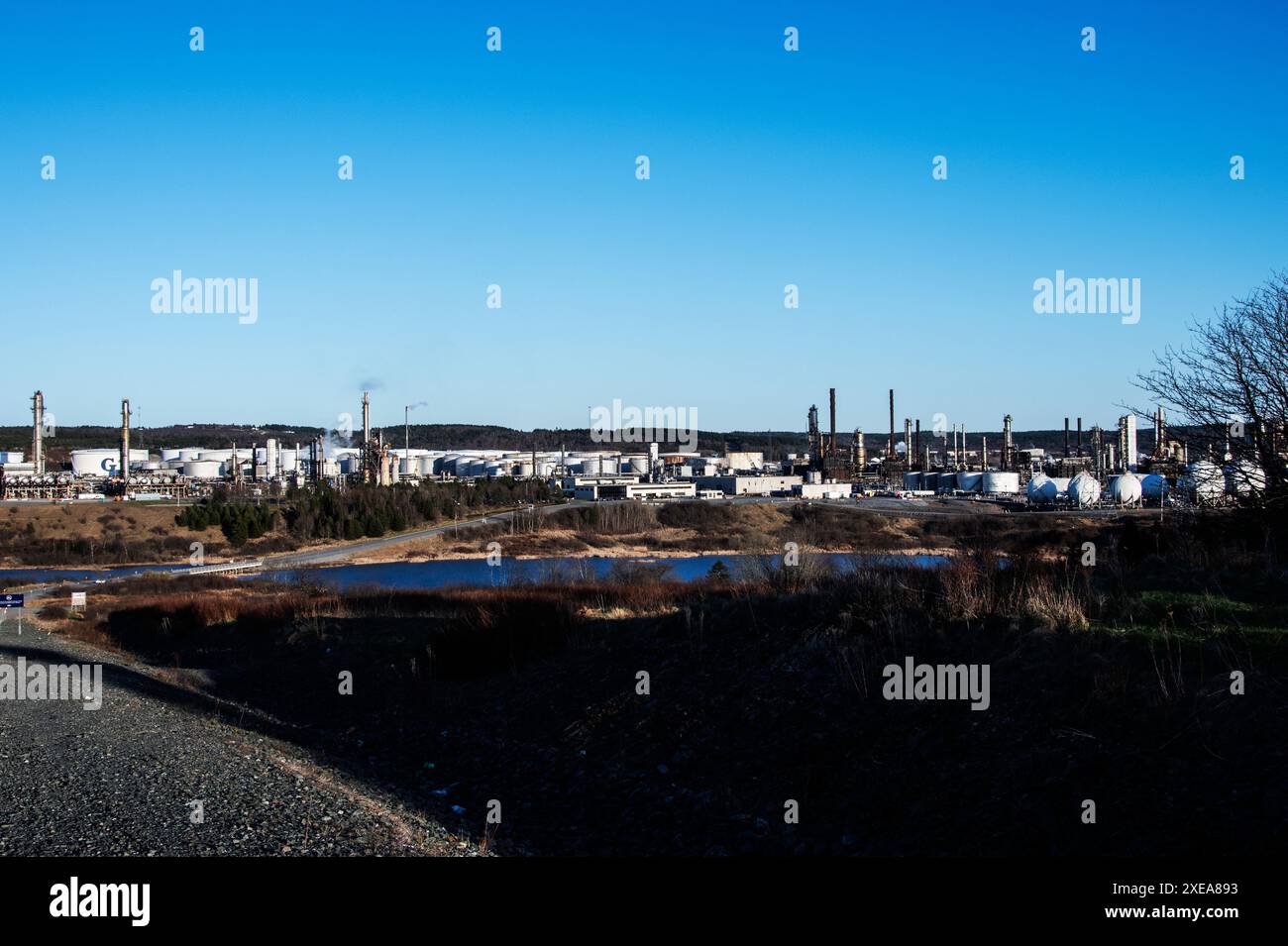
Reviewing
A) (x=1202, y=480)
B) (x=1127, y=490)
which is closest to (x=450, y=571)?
(x=1202, y=480)

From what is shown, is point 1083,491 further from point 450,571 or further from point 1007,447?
point 450,571

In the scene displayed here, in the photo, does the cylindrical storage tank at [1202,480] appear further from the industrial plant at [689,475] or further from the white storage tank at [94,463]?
the white storage tank at [94,463]

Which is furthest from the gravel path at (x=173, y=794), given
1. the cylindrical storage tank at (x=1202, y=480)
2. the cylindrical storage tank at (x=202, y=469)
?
the cylindrical storage tank at (x=202, y=469)

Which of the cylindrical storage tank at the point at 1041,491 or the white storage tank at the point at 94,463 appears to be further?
the white storage tank at the point at 94,463

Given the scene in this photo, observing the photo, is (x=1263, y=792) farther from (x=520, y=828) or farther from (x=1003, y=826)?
(x=520, y=828)

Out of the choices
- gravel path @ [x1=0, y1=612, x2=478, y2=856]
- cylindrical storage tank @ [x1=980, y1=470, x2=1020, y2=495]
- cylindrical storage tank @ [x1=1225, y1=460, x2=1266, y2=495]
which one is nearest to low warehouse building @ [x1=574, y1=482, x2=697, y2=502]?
cylindrical storage tank @ [x1=980, y1=470, x2=1020, y2=495]

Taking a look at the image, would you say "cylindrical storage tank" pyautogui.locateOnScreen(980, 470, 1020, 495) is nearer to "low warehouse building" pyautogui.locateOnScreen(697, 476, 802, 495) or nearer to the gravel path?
"low warehouse building" pyautogui.locateOnScreen(697, 476, 802, 495)

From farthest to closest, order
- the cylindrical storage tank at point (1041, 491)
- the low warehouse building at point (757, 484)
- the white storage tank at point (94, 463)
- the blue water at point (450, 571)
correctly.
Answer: the white storage tank at point (94, 463)
the low warehouse building at point (757, 484)
the cylindrical storage tank at point (1041, 491)
the blue water at point (450, 571)

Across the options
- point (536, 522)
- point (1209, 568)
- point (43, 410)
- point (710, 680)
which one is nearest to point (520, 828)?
point (710, 680)
